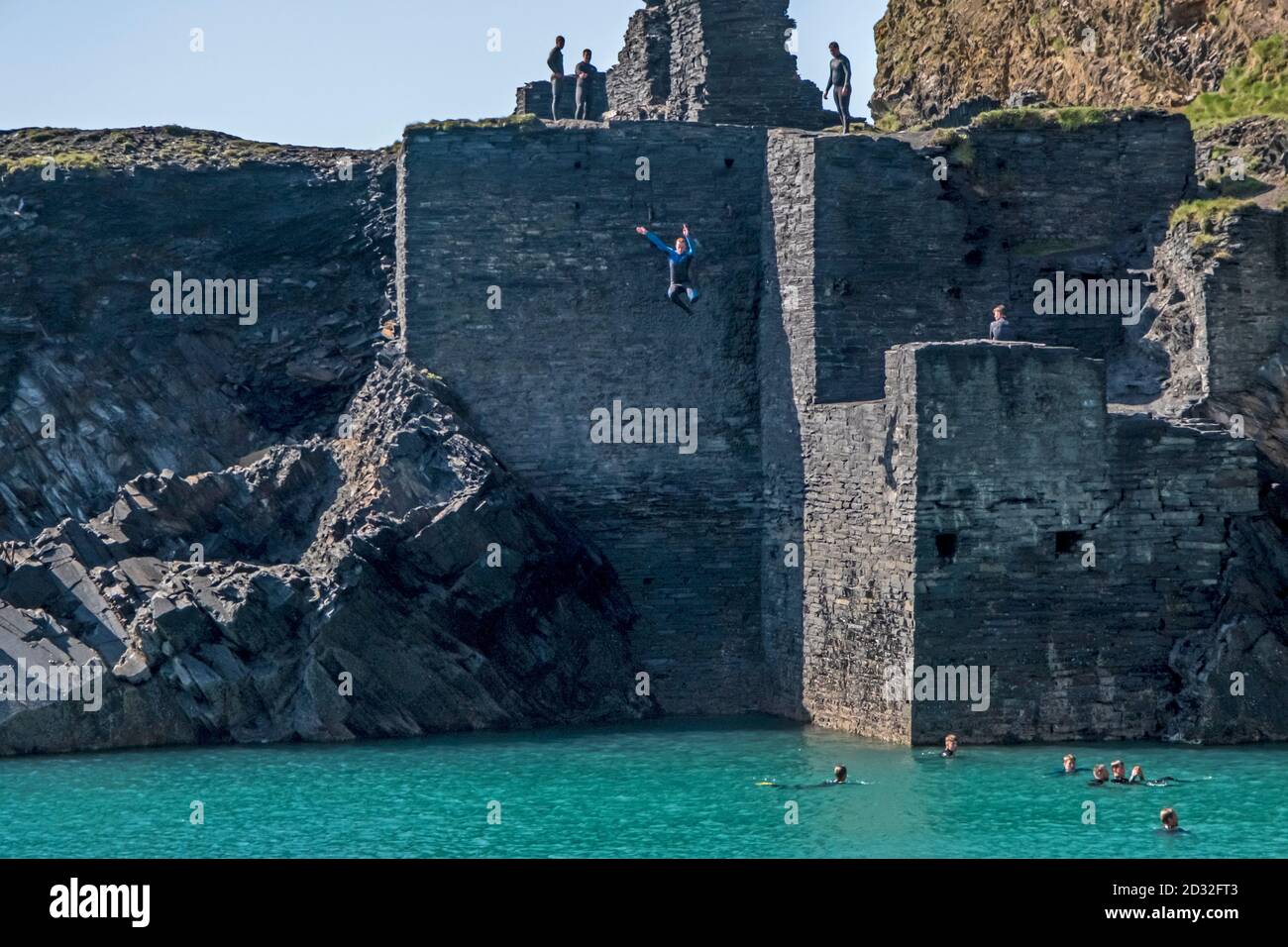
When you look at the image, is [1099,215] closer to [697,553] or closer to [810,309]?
[810,309]

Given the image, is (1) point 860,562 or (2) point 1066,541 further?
(1) point 860,562

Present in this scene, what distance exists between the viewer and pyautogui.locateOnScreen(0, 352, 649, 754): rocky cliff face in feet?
123

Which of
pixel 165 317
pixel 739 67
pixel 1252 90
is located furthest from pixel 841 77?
pixel 165 317

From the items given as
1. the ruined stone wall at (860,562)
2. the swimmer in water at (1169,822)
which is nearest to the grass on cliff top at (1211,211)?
the ruined stone wall at (860,562)

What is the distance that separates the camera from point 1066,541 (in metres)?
36.1

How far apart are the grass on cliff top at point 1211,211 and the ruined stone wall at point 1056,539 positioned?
118 inches

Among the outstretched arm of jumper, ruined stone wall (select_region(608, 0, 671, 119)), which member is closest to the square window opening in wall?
the outstretched arm of jumper

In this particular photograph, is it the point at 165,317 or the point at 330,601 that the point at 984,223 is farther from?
the point at 165,317

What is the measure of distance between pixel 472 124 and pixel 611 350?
359 cm

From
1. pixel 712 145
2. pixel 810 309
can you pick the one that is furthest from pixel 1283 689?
pixel 712 145

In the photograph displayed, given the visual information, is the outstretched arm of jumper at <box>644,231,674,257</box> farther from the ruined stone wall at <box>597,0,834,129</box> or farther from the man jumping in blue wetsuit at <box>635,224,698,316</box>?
the ruined stone wall at <box>597,0,834,129</box>

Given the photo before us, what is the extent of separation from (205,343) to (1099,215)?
12.8 m

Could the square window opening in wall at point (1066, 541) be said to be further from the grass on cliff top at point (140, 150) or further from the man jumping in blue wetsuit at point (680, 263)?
the grass on cliff top at point (140, 150)

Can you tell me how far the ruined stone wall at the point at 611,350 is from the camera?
39.7 metres
